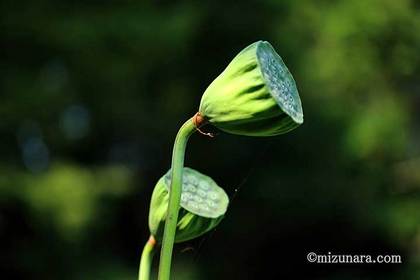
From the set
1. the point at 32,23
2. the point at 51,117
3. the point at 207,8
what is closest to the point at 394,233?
the point at 207,8

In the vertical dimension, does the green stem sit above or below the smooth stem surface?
below

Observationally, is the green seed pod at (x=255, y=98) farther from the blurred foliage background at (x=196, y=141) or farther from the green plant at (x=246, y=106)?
the blurred foliage background at (x=196, y=141)

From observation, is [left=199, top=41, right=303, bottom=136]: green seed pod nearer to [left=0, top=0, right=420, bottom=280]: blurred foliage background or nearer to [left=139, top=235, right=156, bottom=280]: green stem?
[left=139, top=235, right=156, bottom=280]: green stem

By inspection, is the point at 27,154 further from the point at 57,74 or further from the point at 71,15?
the point at 71,15

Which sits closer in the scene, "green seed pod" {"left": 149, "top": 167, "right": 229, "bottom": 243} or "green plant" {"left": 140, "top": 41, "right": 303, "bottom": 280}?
"green plant" {"left": 140, "top": 41, "right": 303, "bottom": 280}

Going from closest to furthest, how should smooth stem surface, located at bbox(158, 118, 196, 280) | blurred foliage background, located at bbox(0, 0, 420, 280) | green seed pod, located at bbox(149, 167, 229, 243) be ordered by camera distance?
smooth stem surface, located at bbox(158, 118, 196, 280) < green seed pod, located at bbox(149, 167, 229, 243) < blurred foliage background, located at bbox(0, 0, 420, 280)

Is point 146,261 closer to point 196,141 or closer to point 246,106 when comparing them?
point 246,106

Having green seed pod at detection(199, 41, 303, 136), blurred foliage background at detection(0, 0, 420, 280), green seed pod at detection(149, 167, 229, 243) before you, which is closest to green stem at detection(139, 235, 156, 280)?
green seed pod at detection(149, 167, 229, 243)

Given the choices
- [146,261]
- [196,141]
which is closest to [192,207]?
[146,261]

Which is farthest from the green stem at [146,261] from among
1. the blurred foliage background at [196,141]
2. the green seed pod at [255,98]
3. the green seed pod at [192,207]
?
the blurred foliage background at [196,141]
